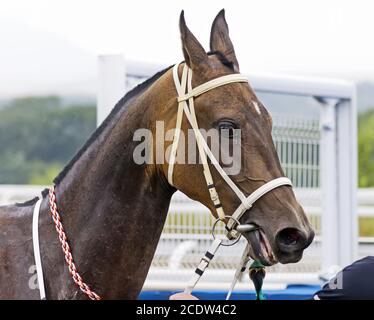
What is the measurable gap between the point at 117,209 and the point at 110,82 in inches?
65.7

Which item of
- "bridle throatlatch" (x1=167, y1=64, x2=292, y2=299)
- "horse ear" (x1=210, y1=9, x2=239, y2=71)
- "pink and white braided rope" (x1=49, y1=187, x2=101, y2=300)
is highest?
"horse ear" (x1=210, y1=9, x2=239, y2=71)

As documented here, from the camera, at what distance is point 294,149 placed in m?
5.71

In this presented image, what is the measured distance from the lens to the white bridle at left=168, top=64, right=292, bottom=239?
3014mm

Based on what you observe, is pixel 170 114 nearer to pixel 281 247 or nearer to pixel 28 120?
pixel 281 247

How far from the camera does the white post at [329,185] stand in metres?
5.71

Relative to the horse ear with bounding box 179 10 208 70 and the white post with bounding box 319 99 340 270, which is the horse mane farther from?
the white post with bounding box 319 99 340 270

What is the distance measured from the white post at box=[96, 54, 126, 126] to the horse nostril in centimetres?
200

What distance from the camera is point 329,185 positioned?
577 cm

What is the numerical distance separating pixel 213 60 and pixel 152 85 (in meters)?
0.29

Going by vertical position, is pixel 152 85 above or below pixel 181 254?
above

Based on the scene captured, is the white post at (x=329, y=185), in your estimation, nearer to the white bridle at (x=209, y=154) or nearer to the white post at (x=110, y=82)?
the white post at (x=110, y=82)

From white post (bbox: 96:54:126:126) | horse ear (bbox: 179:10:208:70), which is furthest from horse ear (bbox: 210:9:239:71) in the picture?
white post (bbox: 96:54:126:126)

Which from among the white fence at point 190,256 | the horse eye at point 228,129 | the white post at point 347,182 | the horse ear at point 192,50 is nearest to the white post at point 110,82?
the white fence at point 190,256
